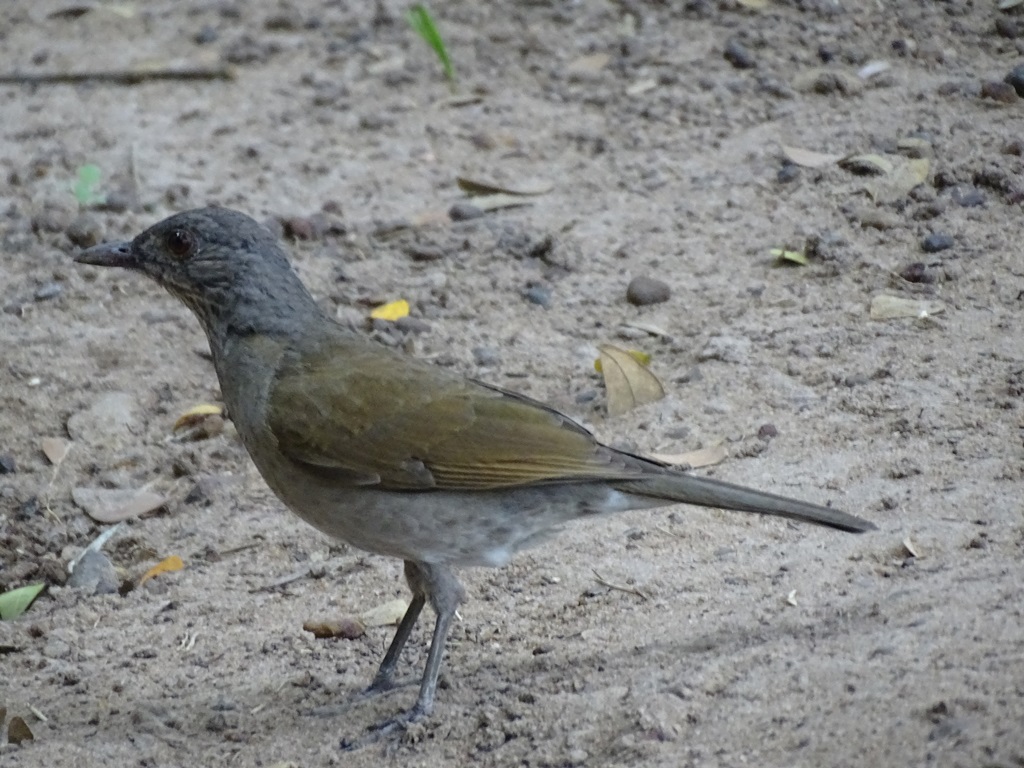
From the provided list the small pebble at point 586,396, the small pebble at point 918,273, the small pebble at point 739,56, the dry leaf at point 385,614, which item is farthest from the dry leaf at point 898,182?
the dry leaf at point 385,614

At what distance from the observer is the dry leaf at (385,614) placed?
542cm

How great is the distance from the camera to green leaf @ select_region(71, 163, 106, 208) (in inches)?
323

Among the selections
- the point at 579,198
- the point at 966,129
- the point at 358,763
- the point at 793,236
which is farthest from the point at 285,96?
the point at 358,763

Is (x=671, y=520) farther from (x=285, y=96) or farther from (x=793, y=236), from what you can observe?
(x=285, y=96)

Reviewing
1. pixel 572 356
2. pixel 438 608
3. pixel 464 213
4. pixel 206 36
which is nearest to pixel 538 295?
pixel 572 356

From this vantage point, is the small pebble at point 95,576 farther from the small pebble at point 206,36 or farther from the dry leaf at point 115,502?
the small pebble at point 206,36

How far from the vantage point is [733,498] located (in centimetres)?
464

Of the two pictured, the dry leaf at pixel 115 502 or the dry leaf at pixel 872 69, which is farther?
the dry leaf at pixel 872 69

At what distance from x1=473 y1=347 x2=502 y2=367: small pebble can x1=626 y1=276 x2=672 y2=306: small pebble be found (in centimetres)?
78

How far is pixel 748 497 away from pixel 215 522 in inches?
97.4

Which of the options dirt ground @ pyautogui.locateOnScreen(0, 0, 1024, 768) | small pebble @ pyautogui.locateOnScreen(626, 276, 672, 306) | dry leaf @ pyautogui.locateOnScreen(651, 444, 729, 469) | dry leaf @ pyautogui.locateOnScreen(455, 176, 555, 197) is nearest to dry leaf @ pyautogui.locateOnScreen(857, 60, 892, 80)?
dirt ground @ pyautogui.locateOnScreen(0, 0, 1024, 768)

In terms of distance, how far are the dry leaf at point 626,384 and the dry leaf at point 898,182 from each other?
5.92ft

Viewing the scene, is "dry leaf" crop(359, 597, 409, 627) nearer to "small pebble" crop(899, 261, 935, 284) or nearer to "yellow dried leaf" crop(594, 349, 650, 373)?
"yellow dried leaf" crop(594, 349, 650, 373)

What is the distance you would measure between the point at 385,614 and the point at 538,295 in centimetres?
230
